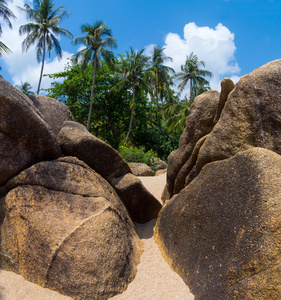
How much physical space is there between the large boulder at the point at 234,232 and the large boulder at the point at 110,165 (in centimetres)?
177

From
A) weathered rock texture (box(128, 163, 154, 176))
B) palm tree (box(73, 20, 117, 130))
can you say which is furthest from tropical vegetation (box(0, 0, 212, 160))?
weathered rock texture (box(128, 163, 154, 176))

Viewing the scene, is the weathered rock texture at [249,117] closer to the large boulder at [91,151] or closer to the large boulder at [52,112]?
the large boulder at [91,151]

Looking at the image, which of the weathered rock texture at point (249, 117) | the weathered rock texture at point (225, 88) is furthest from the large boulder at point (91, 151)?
the weathered rock texture at point (225, 88)

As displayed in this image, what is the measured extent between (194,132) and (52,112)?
339 centimetres

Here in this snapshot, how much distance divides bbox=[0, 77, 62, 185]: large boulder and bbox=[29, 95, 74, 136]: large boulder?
147cm

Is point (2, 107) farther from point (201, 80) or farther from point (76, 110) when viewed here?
point (201, 80)

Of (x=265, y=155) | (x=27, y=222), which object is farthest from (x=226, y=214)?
(x=27, y=222)

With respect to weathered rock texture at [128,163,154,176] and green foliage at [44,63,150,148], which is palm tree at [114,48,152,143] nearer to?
green foliage at [44,63,150,148]

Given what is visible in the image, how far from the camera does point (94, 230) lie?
405 centimetres

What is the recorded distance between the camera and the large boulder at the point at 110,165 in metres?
5.54

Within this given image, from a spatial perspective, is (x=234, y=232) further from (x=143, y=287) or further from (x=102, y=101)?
(x=102, y=101)

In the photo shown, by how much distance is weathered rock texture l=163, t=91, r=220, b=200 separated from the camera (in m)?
5.78

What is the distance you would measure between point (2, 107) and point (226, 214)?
3811 millimetres

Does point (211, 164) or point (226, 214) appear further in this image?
point (211, 164)
